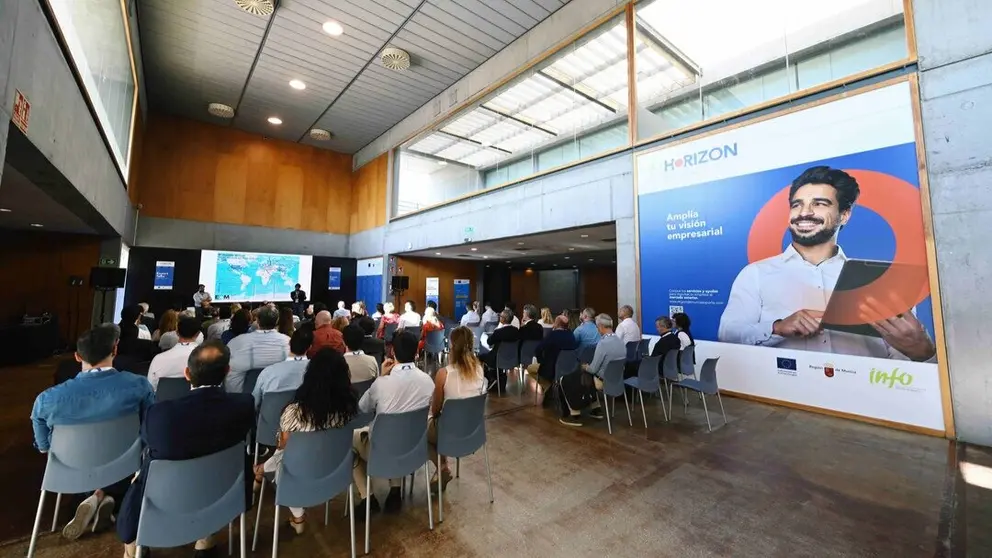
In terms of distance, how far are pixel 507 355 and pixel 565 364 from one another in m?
1.15

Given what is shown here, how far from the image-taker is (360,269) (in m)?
13.2

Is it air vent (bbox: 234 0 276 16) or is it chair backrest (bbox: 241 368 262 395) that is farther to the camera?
air vent (bbox: 234 0 276 16)

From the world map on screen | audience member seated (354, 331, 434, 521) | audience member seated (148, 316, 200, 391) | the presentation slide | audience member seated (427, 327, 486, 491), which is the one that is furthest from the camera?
the world map on screen

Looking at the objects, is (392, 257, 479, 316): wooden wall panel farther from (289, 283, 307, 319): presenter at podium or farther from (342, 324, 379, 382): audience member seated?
(342, 324, 379, 382): audience member seated

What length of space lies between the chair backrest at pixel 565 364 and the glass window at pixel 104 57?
5046 millimetres

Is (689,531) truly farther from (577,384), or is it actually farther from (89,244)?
(89,244)

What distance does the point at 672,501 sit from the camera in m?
2.64

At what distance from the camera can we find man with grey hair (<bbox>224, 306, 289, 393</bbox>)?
334 cm

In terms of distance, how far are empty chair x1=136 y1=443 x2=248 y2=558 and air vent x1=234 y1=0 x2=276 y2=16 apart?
24.3 ft

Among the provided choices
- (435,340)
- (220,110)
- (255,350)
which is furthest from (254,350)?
(220,110)

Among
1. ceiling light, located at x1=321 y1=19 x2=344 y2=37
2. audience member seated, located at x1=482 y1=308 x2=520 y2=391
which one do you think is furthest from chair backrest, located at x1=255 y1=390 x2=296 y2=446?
ceiling light, located at x1=321 y1=19 x2=344 y2=37

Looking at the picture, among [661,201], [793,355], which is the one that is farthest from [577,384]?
[661,201]

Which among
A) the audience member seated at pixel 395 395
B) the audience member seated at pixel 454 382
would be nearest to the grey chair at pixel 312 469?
the audience member seated at pixel 395 395

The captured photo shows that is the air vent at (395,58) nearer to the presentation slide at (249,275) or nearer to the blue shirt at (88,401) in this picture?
the presentation slide at (249,275)
